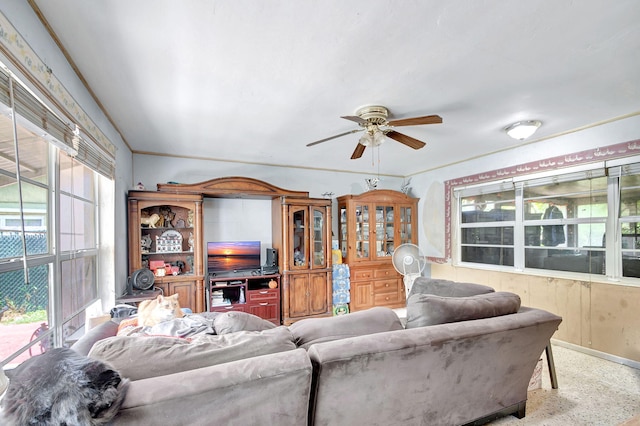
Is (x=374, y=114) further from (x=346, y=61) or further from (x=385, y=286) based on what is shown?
(x=385, y=286)

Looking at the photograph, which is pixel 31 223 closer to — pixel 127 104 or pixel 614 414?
pixel 127 104

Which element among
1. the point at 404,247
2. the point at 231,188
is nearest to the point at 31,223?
the point at 231,188

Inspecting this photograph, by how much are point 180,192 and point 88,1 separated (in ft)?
7.97

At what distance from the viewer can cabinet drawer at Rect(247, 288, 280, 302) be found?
379 cm

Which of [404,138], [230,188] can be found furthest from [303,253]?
[404,138]

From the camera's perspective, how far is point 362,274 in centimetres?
454

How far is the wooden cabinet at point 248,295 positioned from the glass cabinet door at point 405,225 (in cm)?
225

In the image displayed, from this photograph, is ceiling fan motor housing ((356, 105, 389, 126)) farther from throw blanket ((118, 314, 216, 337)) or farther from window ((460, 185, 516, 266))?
window ((460, 185, 516, 266))

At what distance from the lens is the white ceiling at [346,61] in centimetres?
136

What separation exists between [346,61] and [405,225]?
3632 mm

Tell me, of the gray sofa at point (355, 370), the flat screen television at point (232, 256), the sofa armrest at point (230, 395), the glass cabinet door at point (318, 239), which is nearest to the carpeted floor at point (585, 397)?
the gray sofa at point (355, 370)

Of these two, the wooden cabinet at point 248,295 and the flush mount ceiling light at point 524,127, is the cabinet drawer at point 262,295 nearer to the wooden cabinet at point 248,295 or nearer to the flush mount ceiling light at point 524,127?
the wooden cabinet at point 248,295

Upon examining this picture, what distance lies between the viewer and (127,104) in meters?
2.29

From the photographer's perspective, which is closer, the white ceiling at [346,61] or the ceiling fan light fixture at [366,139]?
the white ceiling at [346,61]
